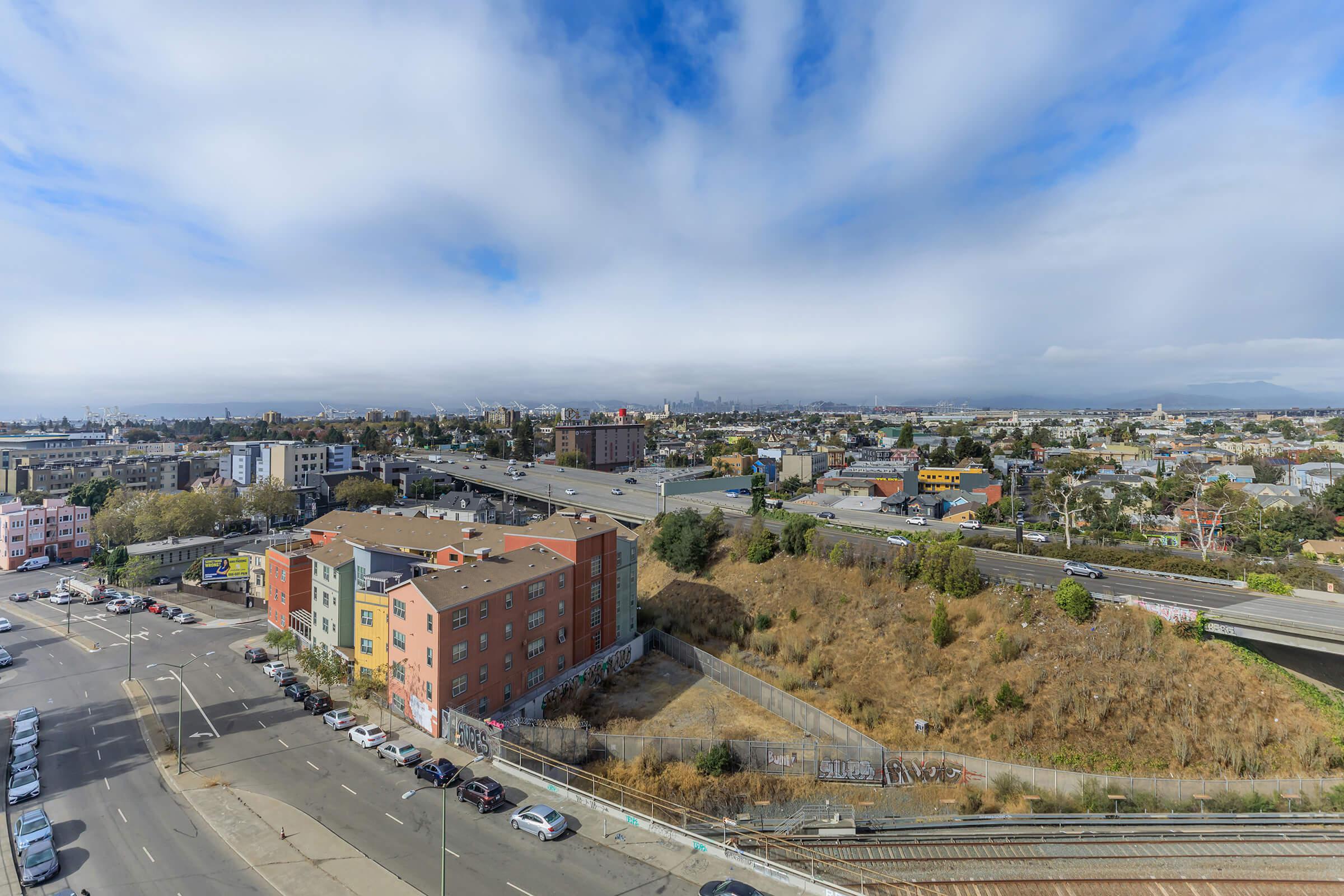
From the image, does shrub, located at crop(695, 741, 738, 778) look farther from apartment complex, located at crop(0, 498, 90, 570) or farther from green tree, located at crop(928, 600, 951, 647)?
apartment complex, located at crop(0, 498, 90, 570)

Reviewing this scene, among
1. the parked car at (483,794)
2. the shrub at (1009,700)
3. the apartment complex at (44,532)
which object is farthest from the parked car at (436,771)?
the apartment complex at (44,532)

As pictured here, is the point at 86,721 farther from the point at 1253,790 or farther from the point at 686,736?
the point at 1253,790

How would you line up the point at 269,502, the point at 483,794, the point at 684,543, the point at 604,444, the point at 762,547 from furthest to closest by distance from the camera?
the point at 604,444 → the point at 269,502 → the point at 684,543 → the point at 762,547 → the point at 483,794

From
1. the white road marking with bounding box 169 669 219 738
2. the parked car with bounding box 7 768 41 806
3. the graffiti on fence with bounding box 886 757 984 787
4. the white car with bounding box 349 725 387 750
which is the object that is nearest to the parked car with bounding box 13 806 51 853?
the parked car with bounding box 7 768 41 806

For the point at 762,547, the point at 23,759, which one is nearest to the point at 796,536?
the point at 762,547

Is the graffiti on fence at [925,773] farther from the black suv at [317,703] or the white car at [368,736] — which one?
the black suv at [317,703]

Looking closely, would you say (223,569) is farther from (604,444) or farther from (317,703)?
(604,444)

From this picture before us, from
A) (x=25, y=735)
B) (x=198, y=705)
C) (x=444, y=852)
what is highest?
(x=444, y=852)
